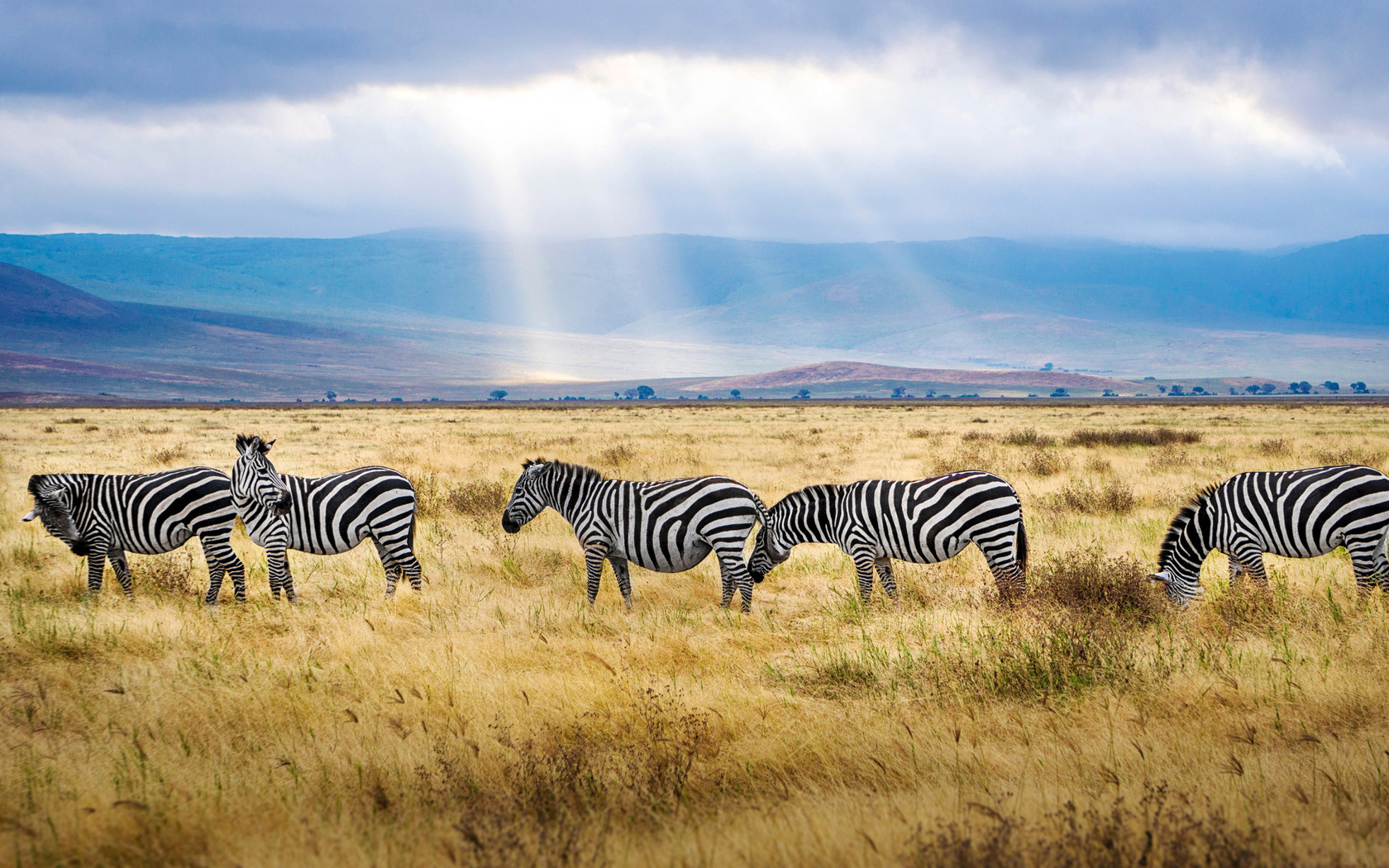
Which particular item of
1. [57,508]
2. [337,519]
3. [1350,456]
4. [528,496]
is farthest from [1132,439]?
[57,508]

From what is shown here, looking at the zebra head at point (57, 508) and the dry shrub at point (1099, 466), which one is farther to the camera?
the dry shrub at point (1099, 466)

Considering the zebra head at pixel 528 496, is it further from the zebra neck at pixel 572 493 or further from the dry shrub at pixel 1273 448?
the dry shrub at pixel 1273 448

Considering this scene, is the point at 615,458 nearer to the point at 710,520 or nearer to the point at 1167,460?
the point at 1167,460

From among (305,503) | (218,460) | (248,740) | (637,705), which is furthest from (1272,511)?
(218,460)

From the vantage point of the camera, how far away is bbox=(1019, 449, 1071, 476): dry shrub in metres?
24.2

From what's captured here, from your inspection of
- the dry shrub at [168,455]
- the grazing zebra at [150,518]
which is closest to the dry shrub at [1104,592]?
the grazing zebra at [150,518]

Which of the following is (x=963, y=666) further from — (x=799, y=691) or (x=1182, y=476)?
(x=1182, y=476)

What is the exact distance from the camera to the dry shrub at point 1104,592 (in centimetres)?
895

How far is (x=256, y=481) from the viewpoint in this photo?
9570mm

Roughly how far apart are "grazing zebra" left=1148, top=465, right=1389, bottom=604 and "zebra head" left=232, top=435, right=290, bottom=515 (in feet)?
31.0

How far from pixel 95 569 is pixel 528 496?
16.0 feet

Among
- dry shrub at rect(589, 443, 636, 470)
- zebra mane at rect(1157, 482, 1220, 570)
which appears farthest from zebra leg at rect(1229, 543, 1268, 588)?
dry shrub at rect(589, 443, 636, 470)

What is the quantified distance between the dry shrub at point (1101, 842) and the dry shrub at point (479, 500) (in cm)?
1357

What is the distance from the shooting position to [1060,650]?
23.6 ft
